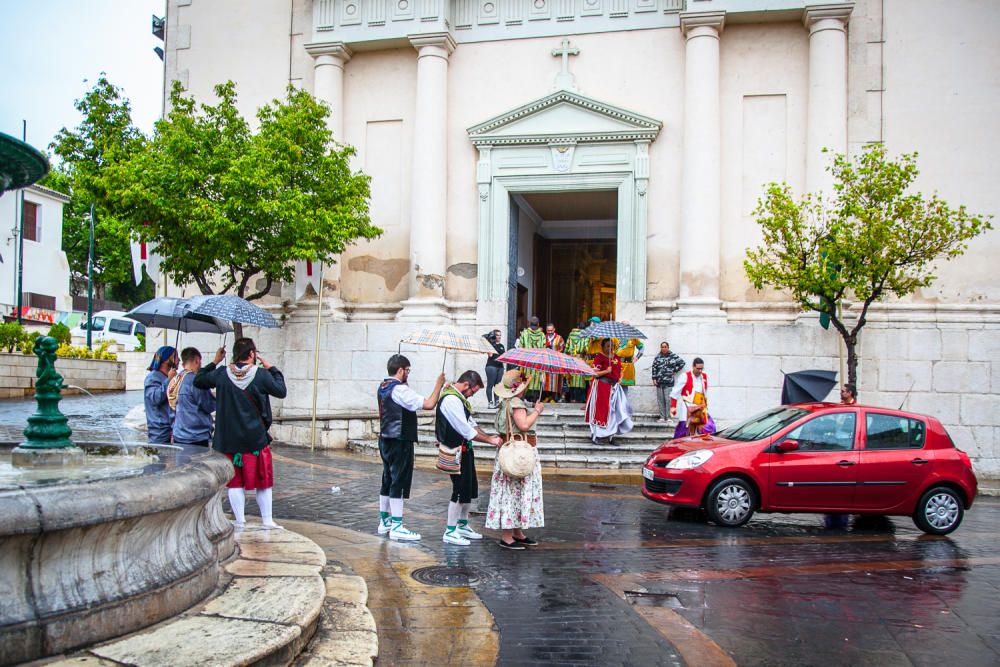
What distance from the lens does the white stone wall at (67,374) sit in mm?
21391

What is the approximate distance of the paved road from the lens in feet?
17.5

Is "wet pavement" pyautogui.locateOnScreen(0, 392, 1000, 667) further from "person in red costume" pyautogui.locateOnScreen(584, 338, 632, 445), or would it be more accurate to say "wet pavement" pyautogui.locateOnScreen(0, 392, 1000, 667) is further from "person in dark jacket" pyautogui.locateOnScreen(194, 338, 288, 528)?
"person in red costume" pyautogui.locateOnScreen(584, 338, 632, 445)

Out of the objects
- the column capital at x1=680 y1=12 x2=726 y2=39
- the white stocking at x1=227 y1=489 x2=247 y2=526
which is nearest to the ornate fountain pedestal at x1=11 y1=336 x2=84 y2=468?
the white stocking at x1=227 y1=489 x2=247 y2=526

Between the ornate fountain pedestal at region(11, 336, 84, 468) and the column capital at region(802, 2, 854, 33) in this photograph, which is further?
the column capital at region(802, 2, 854, 33)

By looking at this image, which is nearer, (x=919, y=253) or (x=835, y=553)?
(x=835, y=553)

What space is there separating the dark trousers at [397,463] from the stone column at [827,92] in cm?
1163

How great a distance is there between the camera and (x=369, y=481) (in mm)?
11859

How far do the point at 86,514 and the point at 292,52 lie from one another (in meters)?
16.9

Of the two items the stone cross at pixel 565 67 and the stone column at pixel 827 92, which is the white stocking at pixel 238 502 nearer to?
the stone cross at pixel 565 67

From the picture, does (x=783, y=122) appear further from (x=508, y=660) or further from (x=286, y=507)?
(x=508, y=660)

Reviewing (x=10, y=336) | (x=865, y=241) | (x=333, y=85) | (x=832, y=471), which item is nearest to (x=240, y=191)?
(x=333, y=85)

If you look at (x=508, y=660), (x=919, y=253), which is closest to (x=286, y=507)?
(x=508, y=660)

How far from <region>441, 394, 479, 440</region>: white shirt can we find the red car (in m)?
3.27

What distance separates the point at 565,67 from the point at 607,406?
765 centimetres
